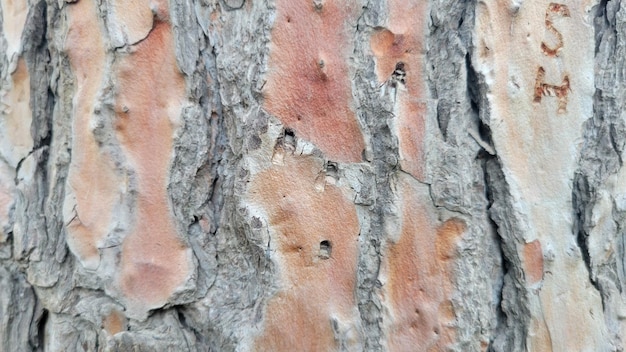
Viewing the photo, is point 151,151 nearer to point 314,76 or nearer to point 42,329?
point 314,76

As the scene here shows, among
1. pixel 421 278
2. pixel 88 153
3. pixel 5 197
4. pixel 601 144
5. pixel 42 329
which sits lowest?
pixel 42 329

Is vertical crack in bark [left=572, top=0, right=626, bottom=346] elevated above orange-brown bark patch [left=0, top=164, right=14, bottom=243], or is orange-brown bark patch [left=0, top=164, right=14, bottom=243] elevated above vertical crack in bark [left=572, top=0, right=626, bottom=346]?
vertical crack in bark [left=572, top=0, right=626, bottom=346]

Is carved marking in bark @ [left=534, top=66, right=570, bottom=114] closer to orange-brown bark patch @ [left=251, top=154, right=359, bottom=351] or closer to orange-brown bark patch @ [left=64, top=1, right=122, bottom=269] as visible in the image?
orange-brown bark patch @ [left=251, top=154, right=359, bottom=351]

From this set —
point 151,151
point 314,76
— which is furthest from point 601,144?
point 151,151

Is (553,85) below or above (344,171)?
above

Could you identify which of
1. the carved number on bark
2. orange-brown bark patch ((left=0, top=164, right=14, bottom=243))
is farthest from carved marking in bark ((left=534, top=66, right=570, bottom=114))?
orange-brown bark patch ((left=0, top=164, right=14, bottom=243))

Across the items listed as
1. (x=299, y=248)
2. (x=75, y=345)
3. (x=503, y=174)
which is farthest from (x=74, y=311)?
(x=503, y=174)

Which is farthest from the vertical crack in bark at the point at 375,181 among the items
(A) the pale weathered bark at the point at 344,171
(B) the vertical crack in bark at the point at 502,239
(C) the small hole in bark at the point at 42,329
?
(C) the small hole in bark at the point at 42,329
